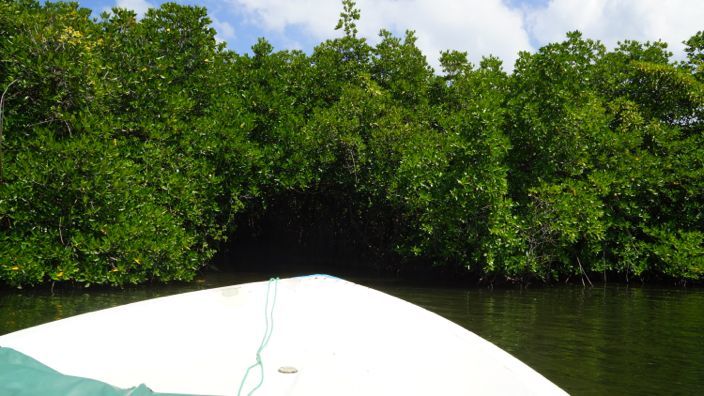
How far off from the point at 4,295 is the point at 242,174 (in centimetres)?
614

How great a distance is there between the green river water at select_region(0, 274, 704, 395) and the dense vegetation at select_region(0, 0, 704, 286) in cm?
68

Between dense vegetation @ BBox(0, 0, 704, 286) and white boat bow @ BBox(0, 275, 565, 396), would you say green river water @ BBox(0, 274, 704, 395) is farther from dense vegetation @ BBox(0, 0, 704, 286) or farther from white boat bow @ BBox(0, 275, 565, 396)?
white boat bow @ BBox(0, 275, 565, 396)

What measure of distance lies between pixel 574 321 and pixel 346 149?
328 inches

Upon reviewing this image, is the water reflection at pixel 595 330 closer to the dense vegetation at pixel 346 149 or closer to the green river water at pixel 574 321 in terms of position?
the green river water at pixel 574 321

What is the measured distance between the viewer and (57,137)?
12.1 m

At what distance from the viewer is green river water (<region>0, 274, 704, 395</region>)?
24.1ft

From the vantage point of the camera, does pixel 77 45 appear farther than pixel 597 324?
Yes

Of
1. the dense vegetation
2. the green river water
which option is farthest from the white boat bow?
the dense vegetation

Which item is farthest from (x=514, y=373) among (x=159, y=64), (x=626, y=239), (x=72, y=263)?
(x=626, y=239)

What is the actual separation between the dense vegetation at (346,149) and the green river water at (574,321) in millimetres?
681

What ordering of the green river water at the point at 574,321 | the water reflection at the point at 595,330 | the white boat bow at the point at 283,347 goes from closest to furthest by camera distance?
1. the white boat bow at the point at 283,347
2. the water reflection at the point at 595,330
3. the green river water at the point at 574,321

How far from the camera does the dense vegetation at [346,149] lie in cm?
1162

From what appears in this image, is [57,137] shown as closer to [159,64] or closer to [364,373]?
[159,64]

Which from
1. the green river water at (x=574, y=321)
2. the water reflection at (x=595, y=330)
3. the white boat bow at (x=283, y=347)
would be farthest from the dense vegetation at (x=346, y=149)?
the white boat bow at (x=283, y=347)
